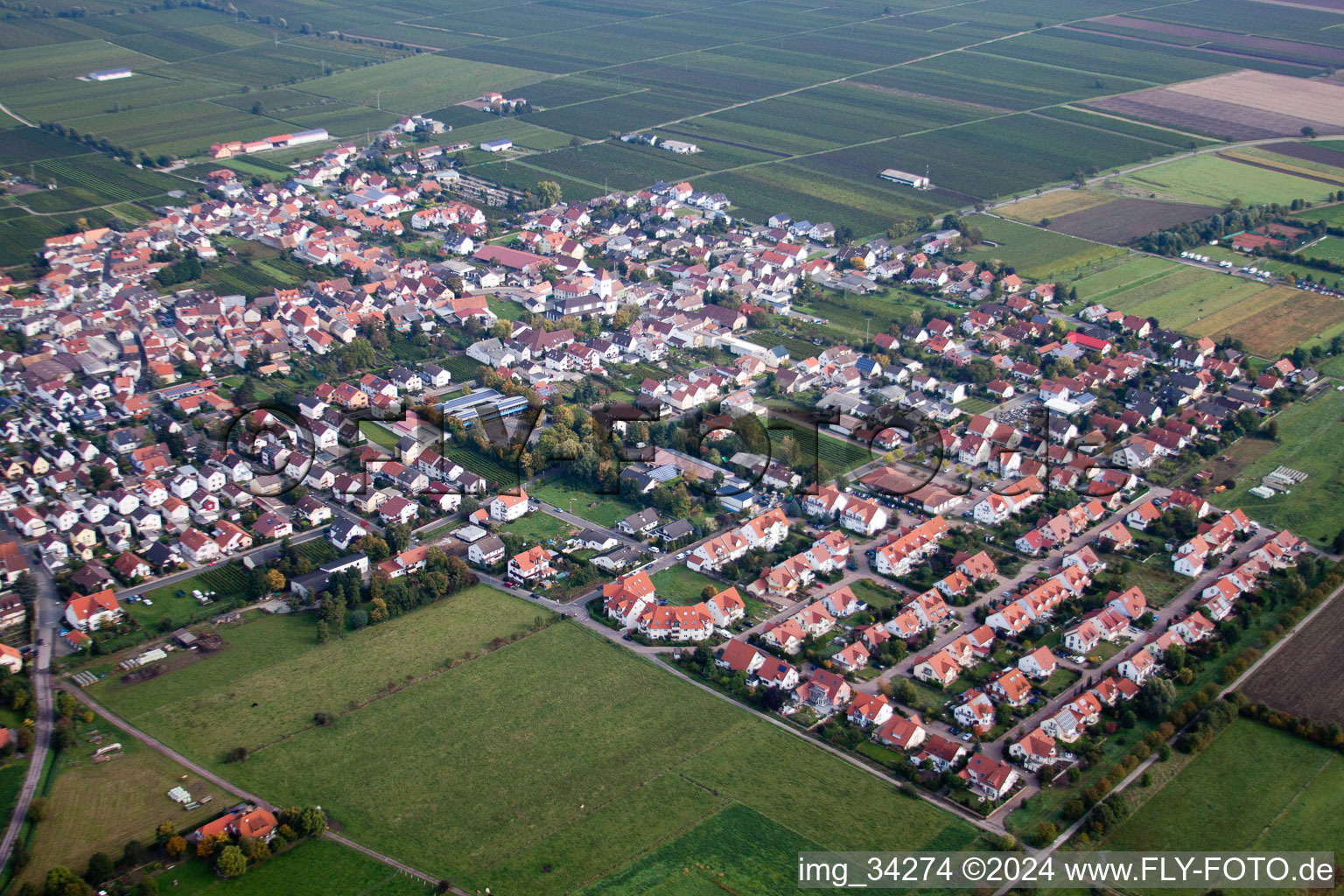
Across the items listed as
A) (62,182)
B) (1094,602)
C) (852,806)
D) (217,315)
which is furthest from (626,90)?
(852,806)

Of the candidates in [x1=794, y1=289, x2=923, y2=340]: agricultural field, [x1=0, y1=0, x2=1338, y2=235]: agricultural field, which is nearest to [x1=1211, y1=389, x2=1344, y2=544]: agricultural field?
[x1=794, y1=289, x2=923, y2=340]: agricultural field

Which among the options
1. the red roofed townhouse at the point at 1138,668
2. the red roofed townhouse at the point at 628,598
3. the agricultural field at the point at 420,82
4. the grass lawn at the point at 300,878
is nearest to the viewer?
the grass lawn at the point at 300,878

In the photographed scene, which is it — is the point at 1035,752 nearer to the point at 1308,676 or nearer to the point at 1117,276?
the point at 1308,676

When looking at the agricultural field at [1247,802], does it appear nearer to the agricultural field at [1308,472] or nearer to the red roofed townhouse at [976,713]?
the red roofed townhouse at [976,713]

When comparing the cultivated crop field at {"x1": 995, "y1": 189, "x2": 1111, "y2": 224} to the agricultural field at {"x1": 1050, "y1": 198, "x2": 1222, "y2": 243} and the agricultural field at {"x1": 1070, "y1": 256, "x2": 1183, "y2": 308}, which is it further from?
the agricultural field at {"x1": 1070, "y1": 256, "x2": 1183, "y2": 308}

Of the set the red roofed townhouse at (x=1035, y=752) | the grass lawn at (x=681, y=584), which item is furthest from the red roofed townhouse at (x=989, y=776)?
the grass lawn at (x=681, y=584)

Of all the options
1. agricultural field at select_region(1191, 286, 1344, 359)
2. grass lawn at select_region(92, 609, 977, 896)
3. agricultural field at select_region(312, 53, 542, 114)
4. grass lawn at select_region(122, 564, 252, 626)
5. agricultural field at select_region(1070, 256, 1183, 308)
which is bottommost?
grass lawn at select_region(92, 609, 977, 896)

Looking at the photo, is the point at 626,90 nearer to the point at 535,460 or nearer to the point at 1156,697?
the point at 535,460
